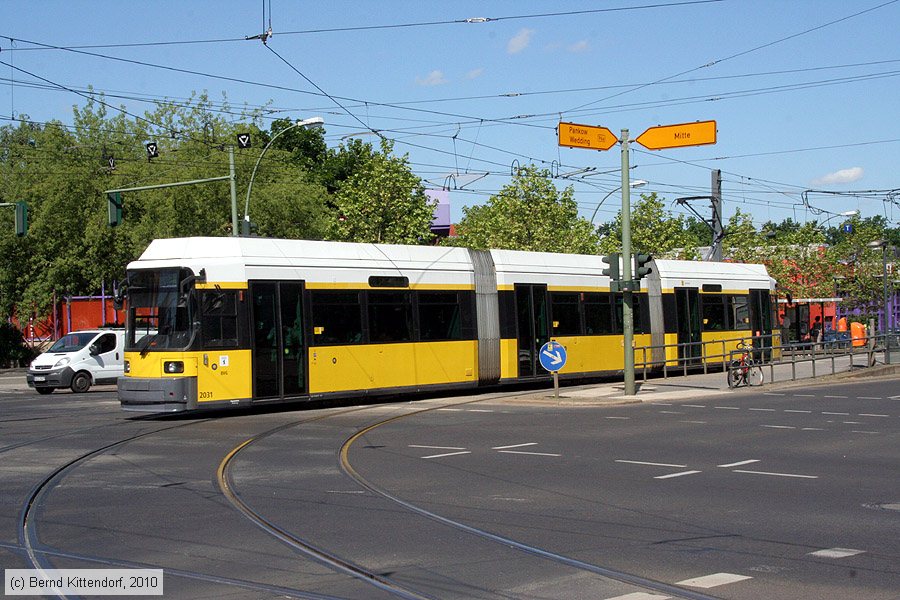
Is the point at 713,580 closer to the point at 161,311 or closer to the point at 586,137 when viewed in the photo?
the point at 161,311

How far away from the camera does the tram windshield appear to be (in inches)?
824

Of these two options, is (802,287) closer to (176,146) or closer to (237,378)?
(176,146)

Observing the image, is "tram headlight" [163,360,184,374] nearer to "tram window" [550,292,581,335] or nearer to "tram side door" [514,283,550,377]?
"tram side door" [514,283,550,377]

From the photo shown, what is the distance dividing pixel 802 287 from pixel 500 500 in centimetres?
5759

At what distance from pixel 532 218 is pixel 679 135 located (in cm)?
3570

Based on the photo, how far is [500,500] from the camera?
11.1 m

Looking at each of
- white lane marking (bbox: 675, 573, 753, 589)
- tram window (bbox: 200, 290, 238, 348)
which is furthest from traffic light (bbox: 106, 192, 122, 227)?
white lane marking (bbox: 675, 573, 753, 589)

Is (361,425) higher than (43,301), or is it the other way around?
(43,301)

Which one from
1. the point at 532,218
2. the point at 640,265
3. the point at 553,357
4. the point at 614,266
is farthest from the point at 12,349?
the point at 640,265

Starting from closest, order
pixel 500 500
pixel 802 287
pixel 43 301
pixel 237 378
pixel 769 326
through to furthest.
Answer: pixel 500 500 < pixel 237 378 < pixel 769 326 < pixel 43 301 < pixel 802 287

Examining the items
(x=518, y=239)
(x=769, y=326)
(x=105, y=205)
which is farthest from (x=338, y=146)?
(x=769, y=326)

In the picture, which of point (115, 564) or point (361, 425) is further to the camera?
point (361, 425)

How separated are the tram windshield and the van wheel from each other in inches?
519

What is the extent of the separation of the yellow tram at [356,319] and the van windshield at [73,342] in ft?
43.4
